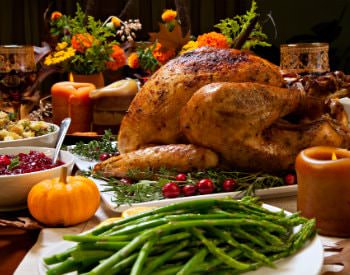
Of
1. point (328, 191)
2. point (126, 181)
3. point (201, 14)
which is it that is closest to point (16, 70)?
point (126, 181)

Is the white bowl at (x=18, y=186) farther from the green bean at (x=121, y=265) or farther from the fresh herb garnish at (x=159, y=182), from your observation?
the green bean at (x=121, y=265)

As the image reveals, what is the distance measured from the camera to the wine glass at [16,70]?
7.34ft

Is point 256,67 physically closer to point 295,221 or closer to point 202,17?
point 295,221

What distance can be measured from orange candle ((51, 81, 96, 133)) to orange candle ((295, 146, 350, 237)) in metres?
1.11

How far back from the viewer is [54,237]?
1.15m

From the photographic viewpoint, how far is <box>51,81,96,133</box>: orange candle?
211 cm

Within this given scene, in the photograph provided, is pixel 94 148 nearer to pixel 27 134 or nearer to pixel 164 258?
pixel 27 134

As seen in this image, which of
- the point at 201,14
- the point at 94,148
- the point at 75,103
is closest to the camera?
the point at 94,148

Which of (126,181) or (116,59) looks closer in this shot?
(126,181)

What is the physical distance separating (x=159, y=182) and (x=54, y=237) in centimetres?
36

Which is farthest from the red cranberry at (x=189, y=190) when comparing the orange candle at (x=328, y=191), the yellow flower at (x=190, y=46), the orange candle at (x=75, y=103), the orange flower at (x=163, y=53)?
the orange flower at (x=163, y=53)

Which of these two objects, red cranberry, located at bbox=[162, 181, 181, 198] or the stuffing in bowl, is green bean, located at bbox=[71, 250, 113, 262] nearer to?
red cranberry, located at bbox=[162, 181, 181, 198]

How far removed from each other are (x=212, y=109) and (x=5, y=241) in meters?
0.66

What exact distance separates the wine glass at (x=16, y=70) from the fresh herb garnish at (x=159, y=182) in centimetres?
84
